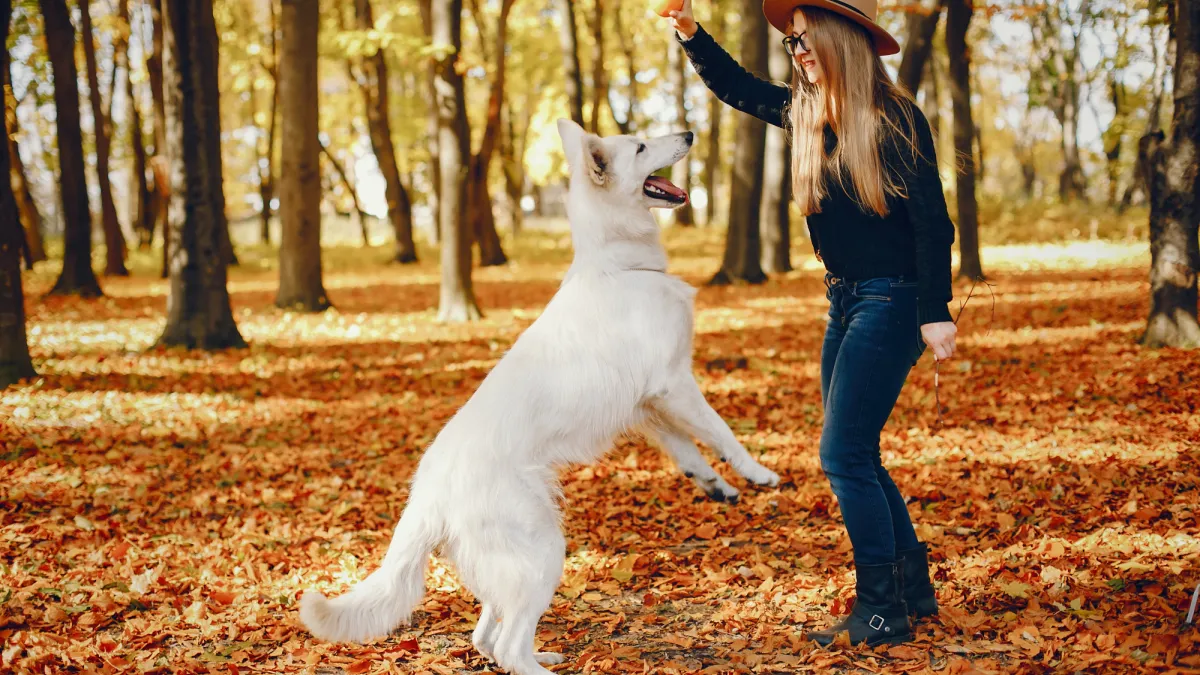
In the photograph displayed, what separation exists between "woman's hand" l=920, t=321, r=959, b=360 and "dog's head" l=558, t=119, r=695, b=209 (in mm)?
1393

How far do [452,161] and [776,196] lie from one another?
862 centimetres

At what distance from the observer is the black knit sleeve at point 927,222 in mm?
3676

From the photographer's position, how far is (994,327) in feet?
43.1

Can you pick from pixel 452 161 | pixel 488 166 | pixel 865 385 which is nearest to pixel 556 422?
pixel 865 385

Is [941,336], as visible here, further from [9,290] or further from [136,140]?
[136,140]

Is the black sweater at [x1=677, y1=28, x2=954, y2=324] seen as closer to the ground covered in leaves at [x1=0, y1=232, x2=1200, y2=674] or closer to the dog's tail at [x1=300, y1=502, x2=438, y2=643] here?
the ground covered in leaves at [x1=0, y1=232, x2=1200, y2=674]

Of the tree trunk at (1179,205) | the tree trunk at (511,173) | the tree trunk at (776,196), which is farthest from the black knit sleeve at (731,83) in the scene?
the tree trunk at (511,173)

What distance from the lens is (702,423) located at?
14.2 ft

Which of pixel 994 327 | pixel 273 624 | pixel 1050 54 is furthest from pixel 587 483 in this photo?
pixel 1050 54

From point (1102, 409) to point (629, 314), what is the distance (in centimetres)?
561

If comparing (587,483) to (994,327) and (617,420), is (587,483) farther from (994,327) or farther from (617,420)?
(994,327)

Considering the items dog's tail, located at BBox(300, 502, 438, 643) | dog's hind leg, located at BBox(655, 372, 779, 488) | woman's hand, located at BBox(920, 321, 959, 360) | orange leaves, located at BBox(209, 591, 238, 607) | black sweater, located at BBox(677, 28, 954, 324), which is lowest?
orange leaves, located at BBox(209, 591, 238, 607)

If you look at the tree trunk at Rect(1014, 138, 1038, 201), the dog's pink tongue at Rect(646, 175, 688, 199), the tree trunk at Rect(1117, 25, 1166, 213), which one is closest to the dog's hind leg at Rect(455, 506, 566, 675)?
the dog's pink tongue at Rect(646, 175, 688, 199)

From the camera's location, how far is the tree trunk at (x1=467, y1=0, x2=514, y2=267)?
16812 mm
